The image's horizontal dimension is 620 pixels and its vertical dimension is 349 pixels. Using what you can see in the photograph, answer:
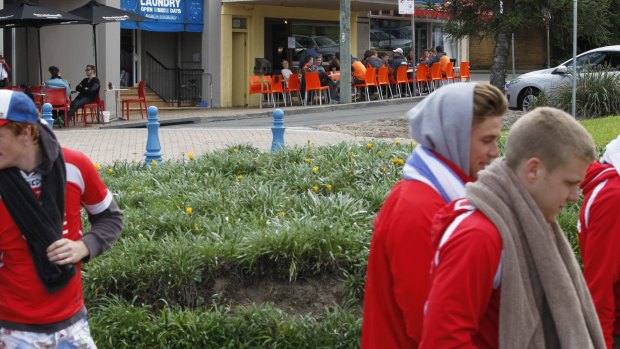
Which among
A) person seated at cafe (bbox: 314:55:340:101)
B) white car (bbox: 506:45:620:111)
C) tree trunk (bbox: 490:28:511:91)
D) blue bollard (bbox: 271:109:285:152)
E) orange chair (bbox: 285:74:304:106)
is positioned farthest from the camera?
person seated at cafe (bbox: 314:55:340:101)

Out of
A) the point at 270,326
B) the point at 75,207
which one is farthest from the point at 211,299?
the point at 75,207

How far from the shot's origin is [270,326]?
221 inches

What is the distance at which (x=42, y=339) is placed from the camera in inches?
149

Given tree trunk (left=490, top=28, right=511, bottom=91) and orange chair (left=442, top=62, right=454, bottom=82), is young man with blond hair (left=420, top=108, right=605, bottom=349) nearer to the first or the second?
tree trunk (left=490, top=28, right=511, bottom=91)

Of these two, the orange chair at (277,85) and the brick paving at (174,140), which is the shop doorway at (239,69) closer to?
the orange chair at (277,85)

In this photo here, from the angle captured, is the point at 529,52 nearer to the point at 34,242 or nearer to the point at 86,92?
the point at 86,92

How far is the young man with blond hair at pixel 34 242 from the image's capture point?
371 centimetres

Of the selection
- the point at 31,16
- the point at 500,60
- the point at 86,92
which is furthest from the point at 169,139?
the point at 500,60

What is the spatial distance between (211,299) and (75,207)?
2.28m

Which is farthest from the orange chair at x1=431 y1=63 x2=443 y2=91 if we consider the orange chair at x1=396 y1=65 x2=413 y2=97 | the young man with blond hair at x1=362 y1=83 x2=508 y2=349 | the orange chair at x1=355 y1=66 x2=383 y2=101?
the young man with blond hair at x1=362 y1=83 x2=508 y2=349

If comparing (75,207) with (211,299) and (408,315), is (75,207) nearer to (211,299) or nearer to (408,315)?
(408,315)

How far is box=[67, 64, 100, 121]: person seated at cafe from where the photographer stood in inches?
881

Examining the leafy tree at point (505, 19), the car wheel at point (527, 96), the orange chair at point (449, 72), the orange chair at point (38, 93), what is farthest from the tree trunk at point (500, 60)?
the orange chair at point (449, 72)

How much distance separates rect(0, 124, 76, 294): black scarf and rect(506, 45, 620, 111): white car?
731 inches
